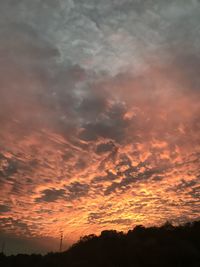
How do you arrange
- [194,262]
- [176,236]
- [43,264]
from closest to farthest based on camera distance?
[194,262] < [176,236] < [43,264]

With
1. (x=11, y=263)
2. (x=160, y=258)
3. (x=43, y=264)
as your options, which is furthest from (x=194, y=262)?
(x=11, y=263)

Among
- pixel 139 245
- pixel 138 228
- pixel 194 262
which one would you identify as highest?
pixel 138 228

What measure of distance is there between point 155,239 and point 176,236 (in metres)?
4.33

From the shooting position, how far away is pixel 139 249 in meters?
59.2

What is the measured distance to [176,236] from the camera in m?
63.4

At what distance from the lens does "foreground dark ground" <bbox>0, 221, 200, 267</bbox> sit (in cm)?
5334

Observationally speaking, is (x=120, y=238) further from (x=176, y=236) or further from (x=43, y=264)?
(x=43, y=264)

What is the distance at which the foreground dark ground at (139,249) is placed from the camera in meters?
53.3

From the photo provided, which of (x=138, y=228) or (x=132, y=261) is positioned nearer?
(x=132, y=261)

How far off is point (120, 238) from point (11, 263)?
133 feet

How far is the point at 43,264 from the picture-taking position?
83.8 metres

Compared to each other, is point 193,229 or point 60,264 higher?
point 193,229

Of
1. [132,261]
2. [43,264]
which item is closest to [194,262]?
[132,261]

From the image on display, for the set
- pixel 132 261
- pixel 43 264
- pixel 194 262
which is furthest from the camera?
pixel 43 264
